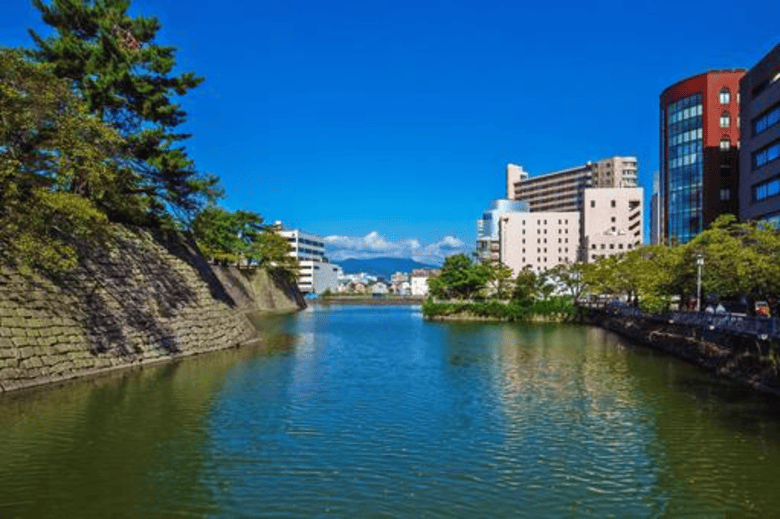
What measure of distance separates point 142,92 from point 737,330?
109 ft

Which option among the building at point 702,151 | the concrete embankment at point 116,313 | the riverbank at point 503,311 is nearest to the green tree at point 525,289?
the riverbank at point 503,311

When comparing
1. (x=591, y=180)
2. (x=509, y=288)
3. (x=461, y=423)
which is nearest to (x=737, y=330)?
(x=461, y=423)

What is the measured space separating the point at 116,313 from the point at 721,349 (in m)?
30.0

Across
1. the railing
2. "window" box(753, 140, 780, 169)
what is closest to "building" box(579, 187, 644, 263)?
"window" box(753, 140, 780, 169)

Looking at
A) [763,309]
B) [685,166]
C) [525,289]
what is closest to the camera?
[763,309]

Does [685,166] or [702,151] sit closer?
[702,151]

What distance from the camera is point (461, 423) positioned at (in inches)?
768

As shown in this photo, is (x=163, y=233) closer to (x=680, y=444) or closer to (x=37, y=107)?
(x=37, y=107)

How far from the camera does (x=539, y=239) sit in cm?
16525

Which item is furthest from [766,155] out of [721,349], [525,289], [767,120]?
[721,349]

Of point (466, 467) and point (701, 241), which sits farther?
point (701, 241)

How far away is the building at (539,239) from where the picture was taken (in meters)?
164

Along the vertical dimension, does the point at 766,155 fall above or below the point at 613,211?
below

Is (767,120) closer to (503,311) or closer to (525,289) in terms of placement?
(525,289)
